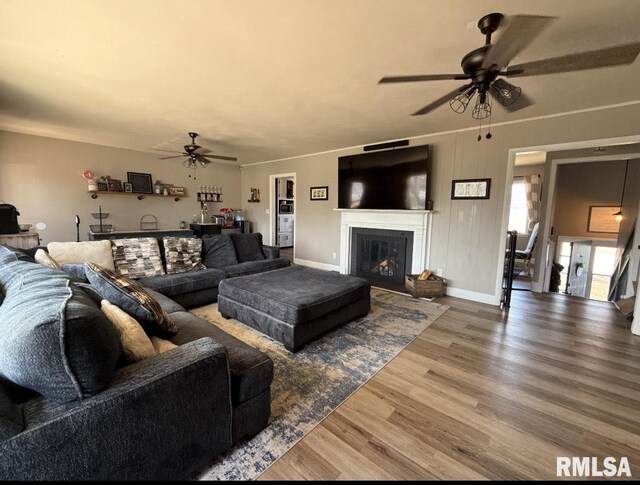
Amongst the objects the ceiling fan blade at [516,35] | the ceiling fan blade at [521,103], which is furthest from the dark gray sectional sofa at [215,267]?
the ceiling fan blade at [521,103]

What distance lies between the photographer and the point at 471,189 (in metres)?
3.91

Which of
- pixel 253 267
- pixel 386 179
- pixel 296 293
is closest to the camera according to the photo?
pixel 296 293

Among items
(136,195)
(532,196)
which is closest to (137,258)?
(136,195)

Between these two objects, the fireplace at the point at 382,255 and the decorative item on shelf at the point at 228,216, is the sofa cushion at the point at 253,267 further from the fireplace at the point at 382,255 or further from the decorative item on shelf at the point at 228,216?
the decorative item on shelf at the point at 228,216

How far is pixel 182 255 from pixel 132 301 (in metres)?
2.19

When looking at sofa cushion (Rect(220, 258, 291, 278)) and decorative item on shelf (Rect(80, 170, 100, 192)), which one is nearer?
sofa cushion (Rect(220, 258, 291, 278))

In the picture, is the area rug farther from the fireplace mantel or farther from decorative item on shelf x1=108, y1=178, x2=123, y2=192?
decorative item on shelf x1=108, y1=178, x2=123, y2=192

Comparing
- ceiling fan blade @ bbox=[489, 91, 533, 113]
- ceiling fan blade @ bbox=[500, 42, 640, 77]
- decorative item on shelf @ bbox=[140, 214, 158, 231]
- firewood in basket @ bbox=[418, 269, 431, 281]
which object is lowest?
firewood in basket @ bbox=[418, 269, 431, 281]

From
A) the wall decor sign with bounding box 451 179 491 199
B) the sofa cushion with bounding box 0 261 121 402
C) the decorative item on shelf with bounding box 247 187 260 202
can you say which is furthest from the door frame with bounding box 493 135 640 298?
the decorative item on shelf with bounding box 247 187 260 202

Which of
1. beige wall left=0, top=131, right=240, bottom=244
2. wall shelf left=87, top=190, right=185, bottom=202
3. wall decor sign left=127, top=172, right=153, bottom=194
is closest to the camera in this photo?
beige wall left=0, top=131, right=240, bottom=244

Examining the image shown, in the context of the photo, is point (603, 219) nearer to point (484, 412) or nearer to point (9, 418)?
point (484, 412)

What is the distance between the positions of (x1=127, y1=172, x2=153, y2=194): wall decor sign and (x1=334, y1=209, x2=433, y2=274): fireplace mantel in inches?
157

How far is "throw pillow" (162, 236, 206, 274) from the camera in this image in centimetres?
350

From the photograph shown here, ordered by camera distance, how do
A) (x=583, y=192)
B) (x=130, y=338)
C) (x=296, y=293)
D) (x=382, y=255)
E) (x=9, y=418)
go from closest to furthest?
(x=9, y=418), (x=130, y=338), (x=296, y=293), (x=382, y=255), (x=583, y=192)
